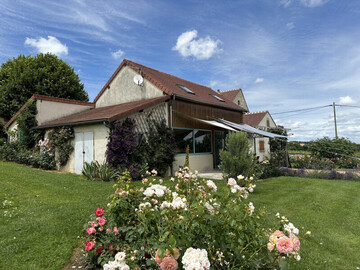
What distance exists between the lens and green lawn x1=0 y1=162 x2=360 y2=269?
388 cm

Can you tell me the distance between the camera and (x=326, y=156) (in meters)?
19.1

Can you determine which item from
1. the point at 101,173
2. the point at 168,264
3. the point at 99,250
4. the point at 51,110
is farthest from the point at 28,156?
the point at 168,264

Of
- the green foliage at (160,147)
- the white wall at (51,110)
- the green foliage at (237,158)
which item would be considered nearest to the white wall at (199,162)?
the green foliage at (160,147)

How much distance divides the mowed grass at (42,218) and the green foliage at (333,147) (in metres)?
18.7

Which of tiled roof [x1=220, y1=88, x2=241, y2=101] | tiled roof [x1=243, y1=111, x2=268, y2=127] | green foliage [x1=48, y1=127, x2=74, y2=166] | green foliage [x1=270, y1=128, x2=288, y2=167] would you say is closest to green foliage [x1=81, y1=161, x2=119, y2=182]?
green foliage [x1=48, y1=127, x2=74, y2=166]

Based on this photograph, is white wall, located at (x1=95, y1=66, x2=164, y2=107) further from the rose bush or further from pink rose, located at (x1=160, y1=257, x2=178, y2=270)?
pink rose, located at (x1=160, y1=257, x2=178, y2=270)

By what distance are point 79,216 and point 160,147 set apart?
23.5 feet

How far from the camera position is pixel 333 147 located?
19.0m

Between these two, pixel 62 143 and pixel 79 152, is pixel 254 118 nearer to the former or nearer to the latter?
pixel 79 152

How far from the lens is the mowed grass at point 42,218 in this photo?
366 cm

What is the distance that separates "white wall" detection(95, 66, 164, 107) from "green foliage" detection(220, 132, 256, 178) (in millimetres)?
6297

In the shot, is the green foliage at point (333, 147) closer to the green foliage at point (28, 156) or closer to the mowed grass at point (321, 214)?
the mowed grass at point (321, 214)

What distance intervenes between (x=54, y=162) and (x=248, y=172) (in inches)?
476

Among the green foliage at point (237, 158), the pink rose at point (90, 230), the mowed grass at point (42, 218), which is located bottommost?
the mowed grass at point (42, 218)
